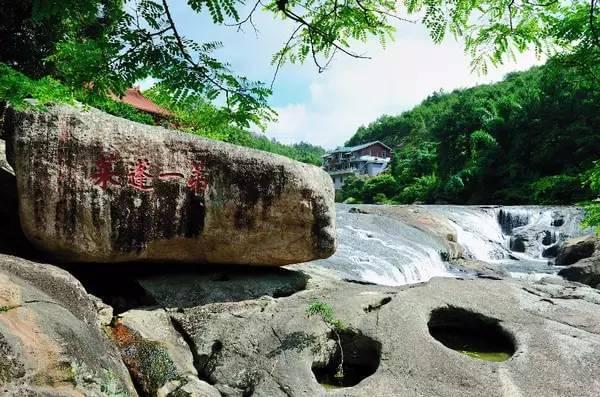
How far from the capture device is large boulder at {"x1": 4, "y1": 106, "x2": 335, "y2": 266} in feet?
16.3

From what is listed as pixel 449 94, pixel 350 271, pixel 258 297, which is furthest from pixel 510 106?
pixel 449 94

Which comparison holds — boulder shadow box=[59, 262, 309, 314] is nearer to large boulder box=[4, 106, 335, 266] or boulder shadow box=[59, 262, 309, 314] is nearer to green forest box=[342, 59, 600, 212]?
large boulder box=[4, 106, 335, 266]

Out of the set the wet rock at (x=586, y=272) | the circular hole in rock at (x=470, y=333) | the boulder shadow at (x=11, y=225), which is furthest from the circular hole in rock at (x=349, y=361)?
the wet rock at (x=586, y=272)

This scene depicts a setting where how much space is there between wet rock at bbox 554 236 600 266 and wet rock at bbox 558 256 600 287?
2.71 ft

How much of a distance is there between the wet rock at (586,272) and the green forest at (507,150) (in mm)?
6263

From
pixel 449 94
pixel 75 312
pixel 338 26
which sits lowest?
pixel 75 312

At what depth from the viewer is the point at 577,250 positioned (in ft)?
42.1

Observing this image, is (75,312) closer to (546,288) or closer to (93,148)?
(93,148)

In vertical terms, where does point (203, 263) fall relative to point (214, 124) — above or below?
below

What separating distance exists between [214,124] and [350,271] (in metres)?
7.57

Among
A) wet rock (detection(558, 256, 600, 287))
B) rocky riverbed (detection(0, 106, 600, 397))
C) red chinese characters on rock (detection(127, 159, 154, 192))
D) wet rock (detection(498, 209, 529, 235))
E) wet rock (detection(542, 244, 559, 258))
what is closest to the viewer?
rocky riverbed (detection(0, 106, 600, 397))

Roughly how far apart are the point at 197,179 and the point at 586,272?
9389mm

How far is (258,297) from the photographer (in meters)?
6.19

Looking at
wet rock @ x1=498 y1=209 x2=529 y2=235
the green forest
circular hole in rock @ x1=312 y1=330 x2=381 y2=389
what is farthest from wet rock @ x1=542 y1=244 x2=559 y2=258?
circular hole in rock @ x1=312 y1=330 x2=381 y2=389
